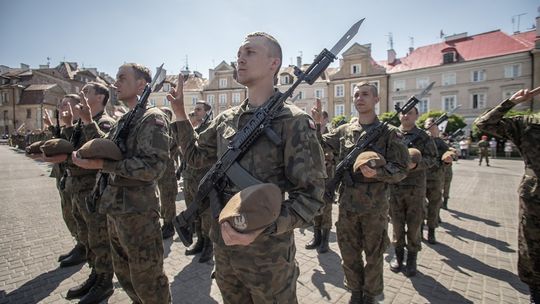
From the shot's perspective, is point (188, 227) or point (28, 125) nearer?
point (188, 227)

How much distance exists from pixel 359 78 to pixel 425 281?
1536 inches

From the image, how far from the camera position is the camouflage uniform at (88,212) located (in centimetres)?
368

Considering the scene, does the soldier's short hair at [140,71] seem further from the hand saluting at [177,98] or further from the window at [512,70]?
the window at [512,70]

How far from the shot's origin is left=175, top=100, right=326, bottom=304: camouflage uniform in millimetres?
1838

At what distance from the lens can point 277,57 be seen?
2.18 meters

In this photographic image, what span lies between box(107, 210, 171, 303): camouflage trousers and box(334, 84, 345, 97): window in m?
41.4

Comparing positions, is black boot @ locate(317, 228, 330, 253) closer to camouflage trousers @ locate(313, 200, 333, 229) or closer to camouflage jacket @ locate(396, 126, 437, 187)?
camouflage trousers @ locate(313, 200, 333, 229)

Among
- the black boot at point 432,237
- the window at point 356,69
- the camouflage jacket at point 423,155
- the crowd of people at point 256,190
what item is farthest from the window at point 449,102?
the crowd of people at point 256,190

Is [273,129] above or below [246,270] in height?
above

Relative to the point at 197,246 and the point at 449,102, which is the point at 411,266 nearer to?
the point at 197,246

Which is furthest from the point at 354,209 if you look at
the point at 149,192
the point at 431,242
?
the point at 431,242

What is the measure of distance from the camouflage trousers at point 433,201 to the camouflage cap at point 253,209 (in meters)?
5.73

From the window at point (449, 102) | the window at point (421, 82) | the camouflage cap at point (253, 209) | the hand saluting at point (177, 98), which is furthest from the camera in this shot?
the window at point (421, 82)

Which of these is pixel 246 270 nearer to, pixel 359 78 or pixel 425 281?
pixel 425 281
